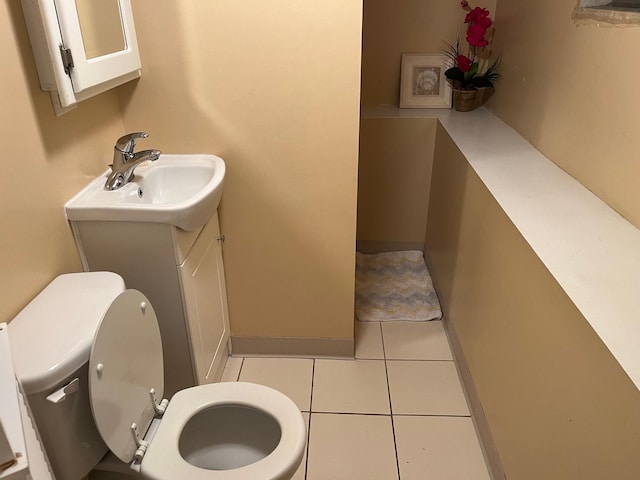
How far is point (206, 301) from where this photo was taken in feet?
5.74

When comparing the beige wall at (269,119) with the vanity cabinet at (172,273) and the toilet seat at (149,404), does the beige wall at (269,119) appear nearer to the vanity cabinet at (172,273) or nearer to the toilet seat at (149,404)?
the vanity cabinet at (172,273)

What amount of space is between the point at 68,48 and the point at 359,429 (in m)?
Answer: 1.51

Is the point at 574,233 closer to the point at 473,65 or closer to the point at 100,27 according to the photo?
the point at 100,27

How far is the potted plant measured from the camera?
244 cm

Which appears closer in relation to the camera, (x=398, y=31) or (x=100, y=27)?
(x=100, y=27)

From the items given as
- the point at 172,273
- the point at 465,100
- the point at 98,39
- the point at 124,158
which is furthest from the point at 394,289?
the point at 98,39

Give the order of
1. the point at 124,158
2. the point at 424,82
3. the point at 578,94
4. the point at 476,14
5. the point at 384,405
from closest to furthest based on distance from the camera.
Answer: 1. the point at 124,158
2. the point at 578,94
3. the point at 384,405
4. the point at 476,14
5. the point at 424,82

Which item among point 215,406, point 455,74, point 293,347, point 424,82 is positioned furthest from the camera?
point 424,82

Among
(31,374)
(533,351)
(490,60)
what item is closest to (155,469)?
(31,374)

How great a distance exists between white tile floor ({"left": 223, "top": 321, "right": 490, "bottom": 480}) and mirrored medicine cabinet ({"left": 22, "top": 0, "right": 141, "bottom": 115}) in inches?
48.8

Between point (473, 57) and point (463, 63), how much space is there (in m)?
0.20

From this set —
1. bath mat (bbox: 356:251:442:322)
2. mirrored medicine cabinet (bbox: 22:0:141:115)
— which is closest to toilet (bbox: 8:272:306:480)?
mirrored medicine cabinet (bbox: 22:0:141:115)

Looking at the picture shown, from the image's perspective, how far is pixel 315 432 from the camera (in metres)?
1.79

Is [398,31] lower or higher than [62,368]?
higher
